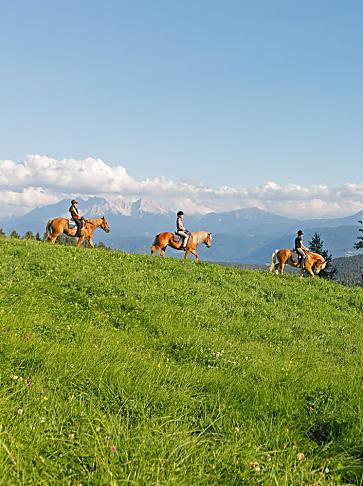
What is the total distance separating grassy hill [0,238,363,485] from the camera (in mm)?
3520

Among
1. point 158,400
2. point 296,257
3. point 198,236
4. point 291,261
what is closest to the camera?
point 158,400

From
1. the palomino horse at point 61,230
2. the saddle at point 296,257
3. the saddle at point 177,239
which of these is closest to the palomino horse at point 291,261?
the saddle at point 296,257

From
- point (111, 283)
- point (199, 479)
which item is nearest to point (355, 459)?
point (199, 479)

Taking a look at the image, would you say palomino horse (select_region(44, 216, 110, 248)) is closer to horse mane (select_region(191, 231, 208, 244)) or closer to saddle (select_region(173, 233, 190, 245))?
saddle (select_region(173, 233, 190, 245))

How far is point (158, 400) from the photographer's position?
4832 millimetres

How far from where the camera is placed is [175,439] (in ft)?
12.6

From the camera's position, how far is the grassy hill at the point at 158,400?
3520 mm

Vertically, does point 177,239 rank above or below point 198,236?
below

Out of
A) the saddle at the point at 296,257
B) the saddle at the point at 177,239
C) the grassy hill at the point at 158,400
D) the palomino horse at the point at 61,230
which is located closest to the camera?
the grassy hill at the point at 158,400

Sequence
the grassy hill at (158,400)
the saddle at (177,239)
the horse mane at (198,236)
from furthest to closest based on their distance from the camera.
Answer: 1. the horse mane at (198,236)
2. the saddle at (177,239)
3. the grassy hill at (158,400)

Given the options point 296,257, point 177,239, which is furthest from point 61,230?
point 296,257

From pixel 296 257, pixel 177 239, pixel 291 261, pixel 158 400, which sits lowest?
pixel 291 261

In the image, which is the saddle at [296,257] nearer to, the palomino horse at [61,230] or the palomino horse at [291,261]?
the palomino horse at [291,261]

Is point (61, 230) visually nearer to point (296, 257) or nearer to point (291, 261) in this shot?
point (291, 261)
